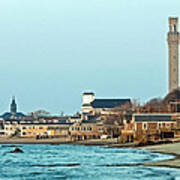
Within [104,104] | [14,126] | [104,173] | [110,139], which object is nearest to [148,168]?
[104,173]

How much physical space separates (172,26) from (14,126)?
42089 millimetres

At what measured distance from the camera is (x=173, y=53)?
17588 centimetres

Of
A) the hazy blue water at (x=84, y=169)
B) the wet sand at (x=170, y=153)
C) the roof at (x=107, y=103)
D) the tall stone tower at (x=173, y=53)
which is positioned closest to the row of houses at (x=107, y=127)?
the roof at (x=107, y=103)

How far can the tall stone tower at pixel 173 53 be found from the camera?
173 meters

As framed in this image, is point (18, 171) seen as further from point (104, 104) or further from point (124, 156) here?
point (104, 104)

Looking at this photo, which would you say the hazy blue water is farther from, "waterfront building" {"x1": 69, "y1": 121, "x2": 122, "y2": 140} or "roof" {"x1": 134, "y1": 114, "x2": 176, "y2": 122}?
"waterfront building" {"x1": 69, "y1": 121, "x2": 122, "y2": 140}

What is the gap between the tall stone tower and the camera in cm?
17300

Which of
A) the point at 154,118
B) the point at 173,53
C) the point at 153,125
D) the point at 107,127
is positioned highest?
the point at 173,53

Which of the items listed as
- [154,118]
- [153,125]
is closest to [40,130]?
[154,118]

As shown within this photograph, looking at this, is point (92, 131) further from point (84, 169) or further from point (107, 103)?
point (84, 169)

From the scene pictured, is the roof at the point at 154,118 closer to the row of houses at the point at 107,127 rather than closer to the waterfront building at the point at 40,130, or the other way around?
the row of houses at the point at 107,127

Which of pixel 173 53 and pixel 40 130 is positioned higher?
pixel 173 53

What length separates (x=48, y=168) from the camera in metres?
61.0

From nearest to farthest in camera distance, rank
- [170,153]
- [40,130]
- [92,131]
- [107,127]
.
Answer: [170,153] < [92,131] < [107,127] < [40,130]
